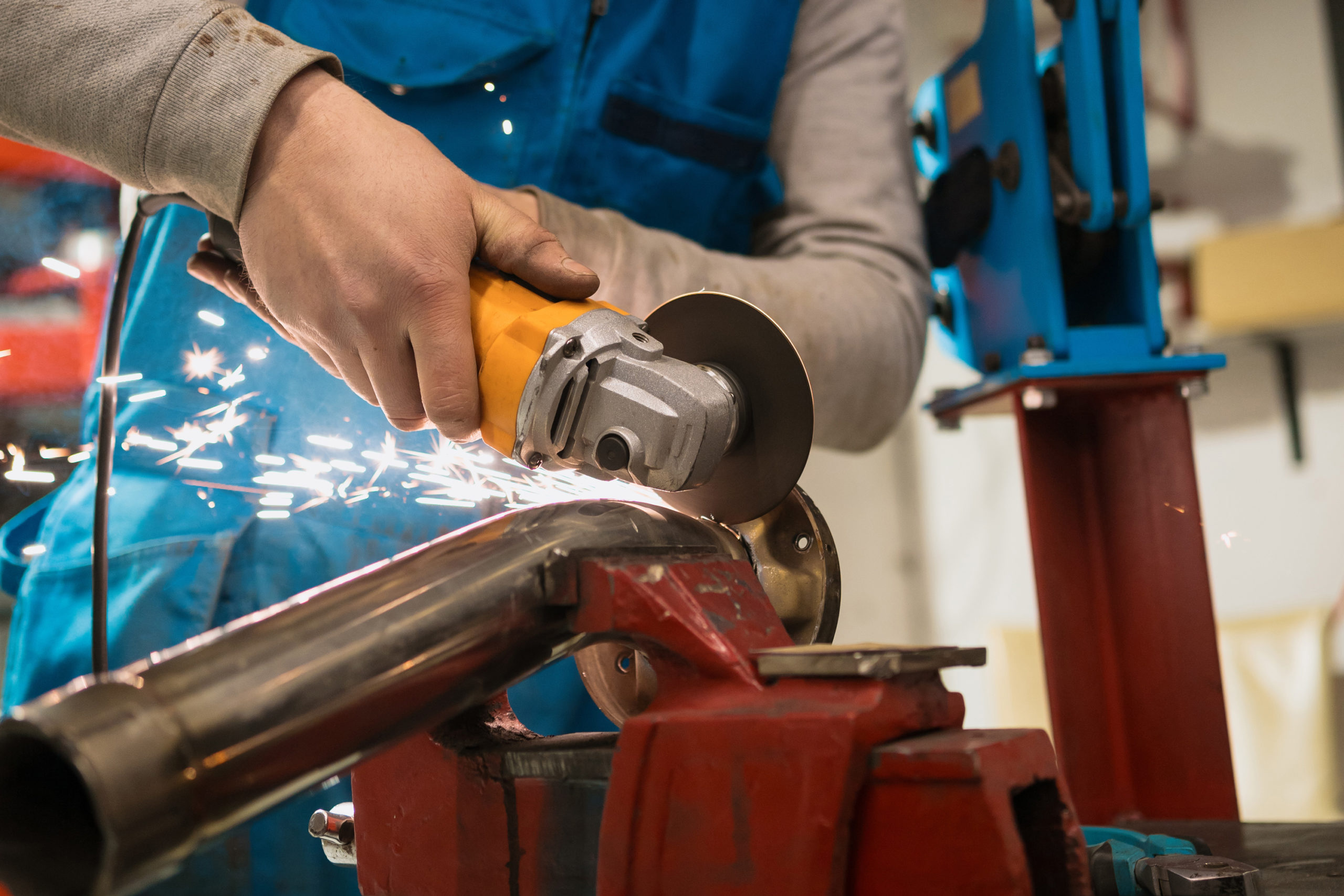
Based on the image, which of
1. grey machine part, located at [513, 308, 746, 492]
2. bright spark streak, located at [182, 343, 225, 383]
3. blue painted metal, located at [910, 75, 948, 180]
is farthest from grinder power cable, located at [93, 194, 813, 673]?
blue painted metal, located at [910, 75, 948, 180]

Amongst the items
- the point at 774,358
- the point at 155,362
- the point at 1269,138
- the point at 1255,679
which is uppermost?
the point at 1269,138

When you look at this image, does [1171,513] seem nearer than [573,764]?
No

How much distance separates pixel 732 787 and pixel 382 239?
55 centimetres

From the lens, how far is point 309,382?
1.46 metres

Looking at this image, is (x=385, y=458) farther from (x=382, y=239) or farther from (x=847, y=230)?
(x=847, y=230)

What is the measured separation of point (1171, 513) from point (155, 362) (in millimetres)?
1576

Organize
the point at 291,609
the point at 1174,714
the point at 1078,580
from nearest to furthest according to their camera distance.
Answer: the point at 291,609 → the point at 1174,714 → the point at 1078,580

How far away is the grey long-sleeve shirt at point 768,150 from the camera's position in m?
0.87

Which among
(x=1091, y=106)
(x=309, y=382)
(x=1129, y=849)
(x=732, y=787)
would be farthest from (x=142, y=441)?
(x=1091, y=106)

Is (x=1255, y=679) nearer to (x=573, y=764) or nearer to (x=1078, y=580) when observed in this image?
(x=1078, y=580)

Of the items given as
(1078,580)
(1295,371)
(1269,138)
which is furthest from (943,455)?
(1078,580)

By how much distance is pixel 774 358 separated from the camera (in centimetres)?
85

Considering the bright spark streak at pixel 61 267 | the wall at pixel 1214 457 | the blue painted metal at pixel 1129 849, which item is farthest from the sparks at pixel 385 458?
the wall at pixel 1214 457

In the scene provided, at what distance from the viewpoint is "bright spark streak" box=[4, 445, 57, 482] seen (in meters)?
1.43
